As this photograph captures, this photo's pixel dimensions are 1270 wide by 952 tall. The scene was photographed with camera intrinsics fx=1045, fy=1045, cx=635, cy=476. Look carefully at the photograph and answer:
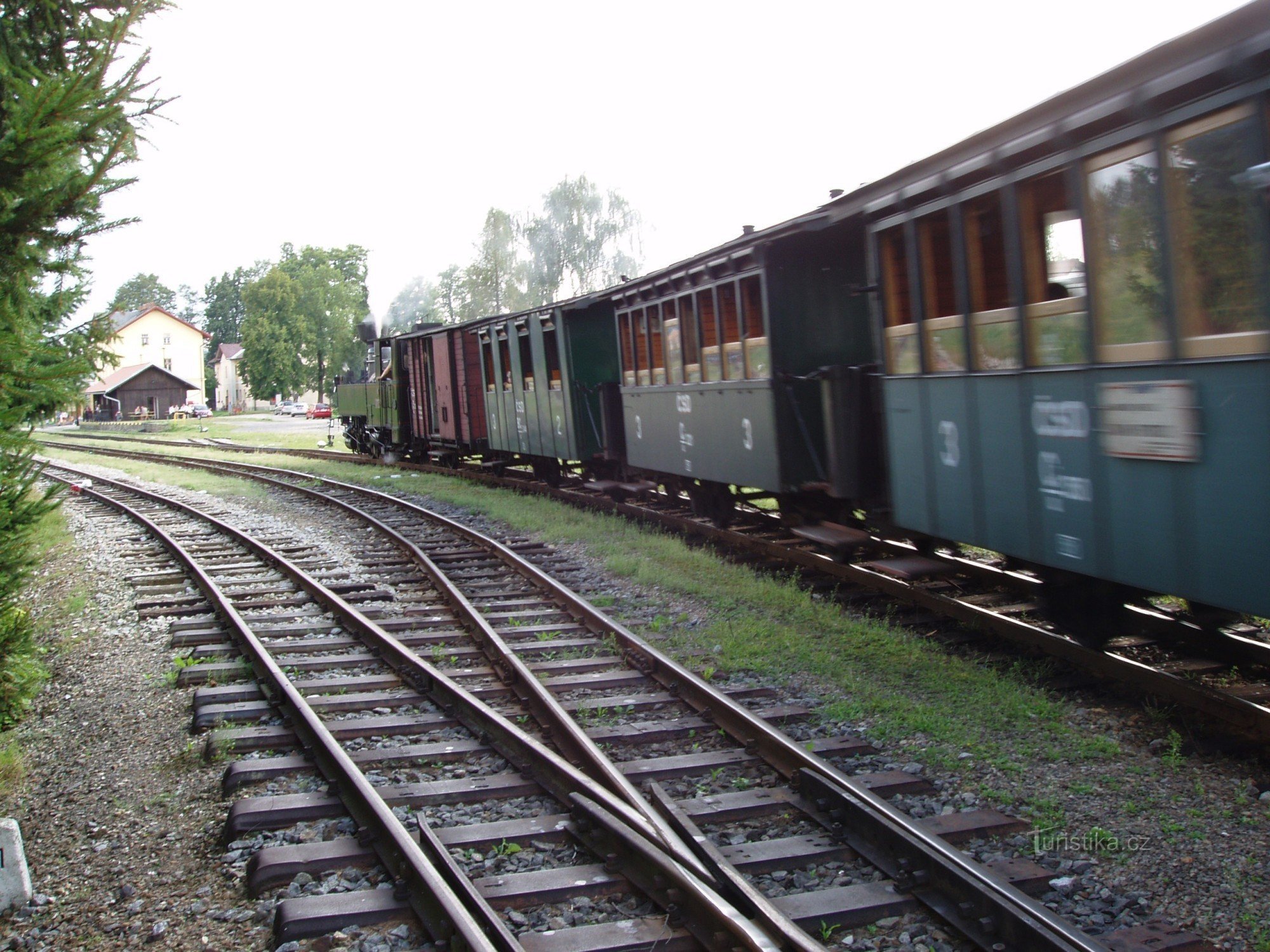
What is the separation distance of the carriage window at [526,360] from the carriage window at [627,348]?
3.41 meters

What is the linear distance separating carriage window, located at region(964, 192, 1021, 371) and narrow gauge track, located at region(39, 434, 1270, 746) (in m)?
1.52

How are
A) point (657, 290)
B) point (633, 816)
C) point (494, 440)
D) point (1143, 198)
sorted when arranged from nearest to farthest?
point (633, 816)
point (1143, 198)
point (657, 290)
point (494, 440)

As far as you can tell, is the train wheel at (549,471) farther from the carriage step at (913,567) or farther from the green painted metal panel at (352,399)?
the green painted metal panel at (352,399)

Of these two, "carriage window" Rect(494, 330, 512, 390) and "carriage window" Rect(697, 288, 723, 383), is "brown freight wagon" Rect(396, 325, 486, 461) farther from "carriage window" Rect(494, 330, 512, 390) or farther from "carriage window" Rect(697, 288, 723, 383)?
"carriage window" Rect(697, 288, 723, 383)

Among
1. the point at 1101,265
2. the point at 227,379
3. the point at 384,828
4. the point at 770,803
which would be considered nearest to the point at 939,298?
the point at 1101,265

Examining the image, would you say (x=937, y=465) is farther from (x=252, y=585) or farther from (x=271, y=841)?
(x=252, y=585)

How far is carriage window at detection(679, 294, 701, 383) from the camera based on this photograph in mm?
11148

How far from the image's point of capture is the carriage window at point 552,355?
15680 millimetres

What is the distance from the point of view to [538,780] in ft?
16.3

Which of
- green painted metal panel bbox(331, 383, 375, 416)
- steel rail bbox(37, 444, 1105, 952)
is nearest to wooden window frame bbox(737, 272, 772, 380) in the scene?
steel rail bbox(37, 444, 1105, 952)

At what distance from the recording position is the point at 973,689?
19.3 feet

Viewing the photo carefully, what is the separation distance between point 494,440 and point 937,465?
13316 mm

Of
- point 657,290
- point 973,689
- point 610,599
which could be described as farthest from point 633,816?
point 657,290

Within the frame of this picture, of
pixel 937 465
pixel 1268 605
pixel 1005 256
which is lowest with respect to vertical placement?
pixel 1268 605
